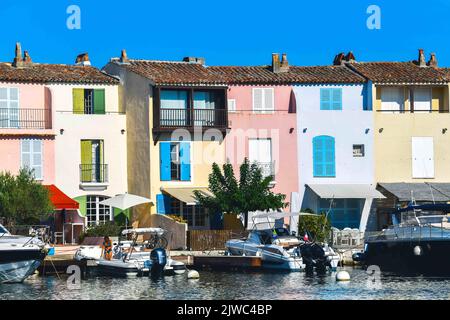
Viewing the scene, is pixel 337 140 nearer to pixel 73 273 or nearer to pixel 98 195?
pixel 98 195

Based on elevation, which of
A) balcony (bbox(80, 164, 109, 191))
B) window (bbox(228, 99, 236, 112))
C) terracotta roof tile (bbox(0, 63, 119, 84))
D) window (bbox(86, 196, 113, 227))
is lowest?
window (bbox(86, 196, 113, 227))

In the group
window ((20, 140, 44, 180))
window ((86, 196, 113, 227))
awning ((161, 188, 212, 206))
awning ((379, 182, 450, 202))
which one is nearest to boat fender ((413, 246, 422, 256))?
awning ((379, 182, 450, 202))

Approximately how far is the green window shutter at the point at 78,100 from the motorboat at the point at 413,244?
17.3m

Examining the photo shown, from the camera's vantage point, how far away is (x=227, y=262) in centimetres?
5450

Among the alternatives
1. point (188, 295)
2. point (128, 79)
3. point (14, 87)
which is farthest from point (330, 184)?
point (188, 295)

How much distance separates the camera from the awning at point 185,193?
63.0 m

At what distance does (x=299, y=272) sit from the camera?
53188 millimetres

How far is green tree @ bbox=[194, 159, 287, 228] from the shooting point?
61.7m

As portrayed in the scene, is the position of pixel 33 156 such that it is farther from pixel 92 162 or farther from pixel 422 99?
pixel 422 99

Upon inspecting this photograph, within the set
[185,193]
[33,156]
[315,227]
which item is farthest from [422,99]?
[33,156]

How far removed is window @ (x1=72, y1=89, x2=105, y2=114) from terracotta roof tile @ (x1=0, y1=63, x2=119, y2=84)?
1.72ft

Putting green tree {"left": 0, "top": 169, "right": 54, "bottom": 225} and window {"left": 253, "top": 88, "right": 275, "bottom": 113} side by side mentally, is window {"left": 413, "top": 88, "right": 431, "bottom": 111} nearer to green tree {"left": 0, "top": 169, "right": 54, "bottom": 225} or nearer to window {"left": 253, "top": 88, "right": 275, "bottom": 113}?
window {"left": 253, "top": 88, "right": 275, "bottom": 113}

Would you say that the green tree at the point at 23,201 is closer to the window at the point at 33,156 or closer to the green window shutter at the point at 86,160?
the window at the point at 33,156

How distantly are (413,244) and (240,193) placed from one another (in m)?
11.8
